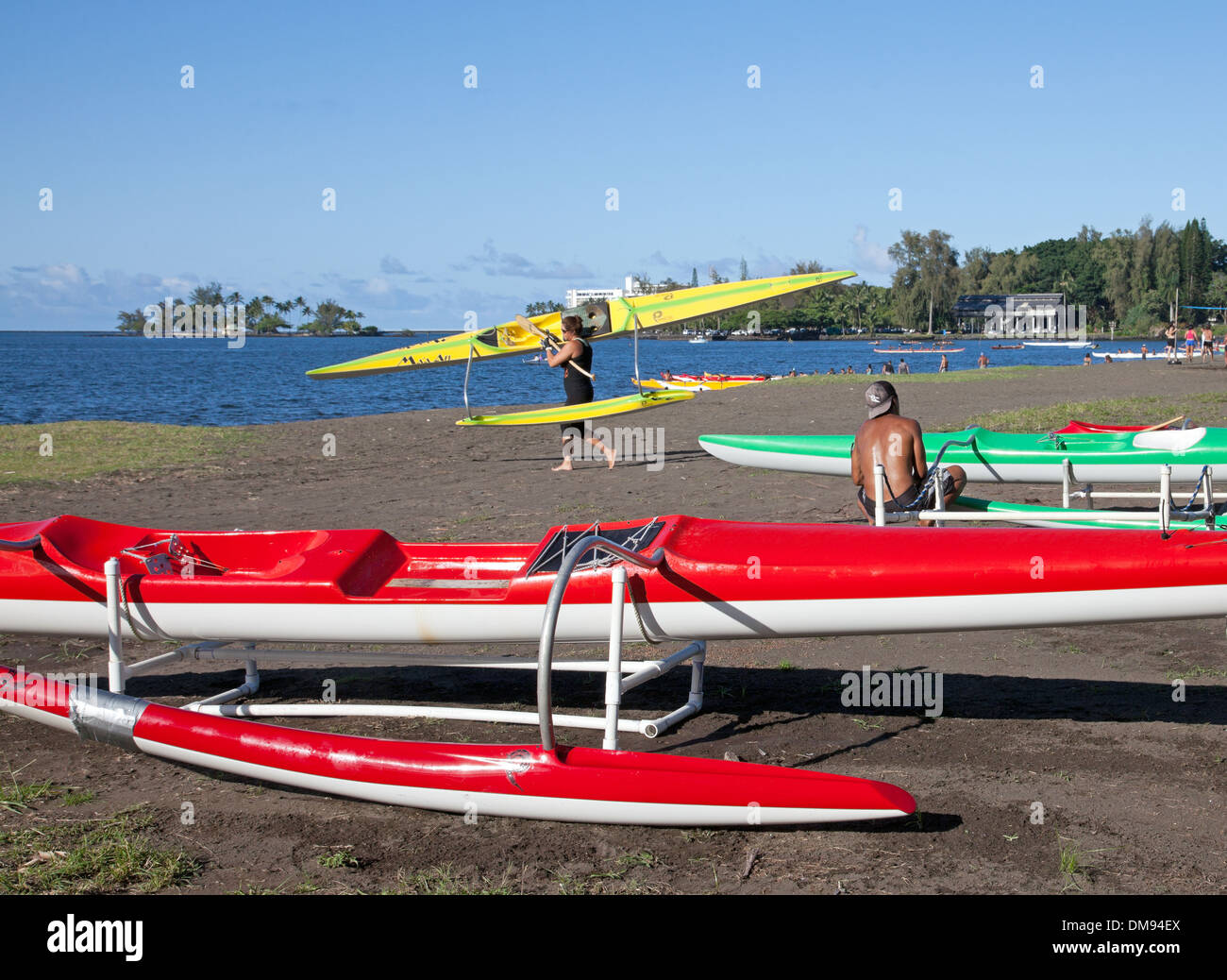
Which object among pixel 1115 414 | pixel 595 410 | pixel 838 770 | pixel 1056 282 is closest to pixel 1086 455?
pixel 838 770

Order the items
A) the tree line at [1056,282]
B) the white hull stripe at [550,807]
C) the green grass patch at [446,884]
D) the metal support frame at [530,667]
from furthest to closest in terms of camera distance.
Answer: the tree line at [1056,282] < the metal support frame at [530,667] < the white hull stripe at [550,807] < the green grass patch at [446,884]

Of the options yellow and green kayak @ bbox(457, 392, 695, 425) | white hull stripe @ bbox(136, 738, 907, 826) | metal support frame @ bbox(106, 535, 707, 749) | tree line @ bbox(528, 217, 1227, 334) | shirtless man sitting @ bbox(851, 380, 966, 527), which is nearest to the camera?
white hull stripe @ bbox(136, 738, 907, 826)

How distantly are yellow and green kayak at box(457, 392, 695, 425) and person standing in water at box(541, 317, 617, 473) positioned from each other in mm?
167

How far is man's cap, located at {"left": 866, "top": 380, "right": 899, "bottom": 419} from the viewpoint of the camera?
7.22 meters

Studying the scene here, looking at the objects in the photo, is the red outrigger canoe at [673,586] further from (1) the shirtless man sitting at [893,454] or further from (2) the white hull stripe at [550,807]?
(1) the shirtless man sitting at [893,454]

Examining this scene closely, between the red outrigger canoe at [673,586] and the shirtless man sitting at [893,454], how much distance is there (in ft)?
9.10

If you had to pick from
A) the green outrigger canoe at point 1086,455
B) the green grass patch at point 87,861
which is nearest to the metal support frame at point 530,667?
the green grass patch at point 87,861

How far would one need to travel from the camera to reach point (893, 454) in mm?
7262

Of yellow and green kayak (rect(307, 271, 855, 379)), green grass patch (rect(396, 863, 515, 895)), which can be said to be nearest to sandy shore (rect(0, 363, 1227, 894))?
green grass patch (rect(396, 863, 515, 895))

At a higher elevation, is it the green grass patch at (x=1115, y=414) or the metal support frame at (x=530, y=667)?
the green grass patch at (x=1115, y=414)

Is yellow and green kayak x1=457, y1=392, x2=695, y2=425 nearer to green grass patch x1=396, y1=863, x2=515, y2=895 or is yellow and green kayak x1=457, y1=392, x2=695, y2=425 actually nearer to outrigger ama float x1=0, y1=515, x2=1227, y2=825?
outrigger ama float x1=0, y1=515, x2=1227, y2=825

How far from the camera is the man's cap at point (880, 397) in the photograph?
7.22m
